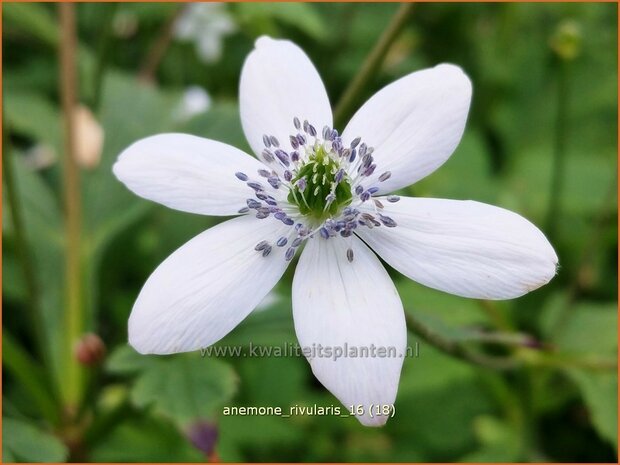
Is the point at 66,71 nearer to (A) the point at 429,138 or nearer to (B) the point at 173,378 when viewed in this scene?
(B) the point at 173,378

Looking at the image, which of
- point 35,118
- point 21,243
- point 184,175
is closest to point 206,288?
point 184,175

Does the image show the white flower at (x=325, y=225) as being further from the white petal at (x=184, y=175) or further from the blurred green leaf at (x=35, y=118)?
the blurred green leaf at (x=35, y=118)

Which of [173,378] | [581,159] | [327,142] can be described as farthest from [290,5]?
[581,159]

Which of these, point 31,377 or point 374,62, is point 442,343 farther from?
point 31,377

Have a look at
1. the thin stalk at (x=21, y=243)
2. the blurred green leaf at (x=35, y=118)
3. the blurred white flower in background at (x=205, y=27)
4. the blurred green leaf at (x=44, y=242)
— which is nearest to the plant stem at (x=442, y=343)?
A: the thin stalk at (x=21, y=243)

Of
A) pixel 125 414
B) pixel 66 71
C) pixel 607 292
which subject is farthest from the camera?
pixel 607 292

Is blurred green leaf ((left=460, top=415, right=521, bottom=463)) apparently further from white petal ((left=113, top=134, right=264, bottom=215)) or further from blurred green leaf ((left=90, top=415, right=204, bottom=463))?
white petal ((left=113, top=134, right=264, bottom=215))
